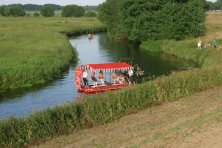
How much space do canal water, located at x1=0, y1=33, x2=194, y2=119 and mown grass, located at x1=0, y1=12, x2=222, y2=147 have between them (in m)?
1.45

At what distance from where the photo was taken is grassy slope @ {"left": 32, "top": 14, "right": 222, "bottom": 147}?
16.8 m

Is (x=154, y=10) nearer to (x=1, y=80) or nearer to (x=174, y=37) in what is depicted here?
(x=174, y=37)

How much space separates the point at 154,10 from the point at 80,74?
4048cm

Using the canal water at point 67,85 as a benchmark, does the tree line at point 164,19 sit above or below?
above

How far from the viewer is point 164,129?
18.9m

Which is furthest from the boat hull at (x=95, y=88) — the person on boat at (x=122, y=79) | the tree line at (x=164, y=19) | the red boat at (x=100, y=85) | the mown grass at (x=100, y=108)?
the tree line at (x=164, y=19)

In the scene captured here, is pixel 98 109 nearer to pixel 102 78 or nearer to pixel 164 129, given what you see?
pixel 164 129

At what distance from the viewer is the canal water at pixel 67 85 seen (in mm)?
32781

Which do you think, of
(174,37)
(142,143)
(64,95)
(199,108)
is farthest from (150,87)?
(174,37)

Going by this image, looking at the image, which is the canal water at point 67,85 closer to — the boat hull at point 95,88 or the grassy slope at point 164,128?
the boat hull at point 95,88

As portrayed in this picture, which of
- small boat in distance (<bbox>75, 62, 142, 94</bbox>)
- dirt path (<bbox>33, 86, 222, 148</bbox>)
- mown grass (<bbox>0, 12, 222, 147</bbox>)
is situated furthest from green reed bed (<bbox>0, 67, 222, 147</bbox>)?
small boat in distance (<bbox>75, 62, 142, 94</bbox>)

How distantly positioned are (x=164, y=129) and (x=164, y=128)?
10.6 inches

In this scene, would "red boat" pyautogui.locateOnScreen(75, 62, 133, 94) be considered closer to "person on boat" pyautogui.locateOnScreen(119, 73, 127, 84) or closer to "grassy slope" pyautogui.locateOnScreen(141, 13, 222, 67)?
"person on boat" pyautogui.locateOnScreen(119, 73, 127, 84)

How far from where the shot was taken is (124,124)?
21984 mm
